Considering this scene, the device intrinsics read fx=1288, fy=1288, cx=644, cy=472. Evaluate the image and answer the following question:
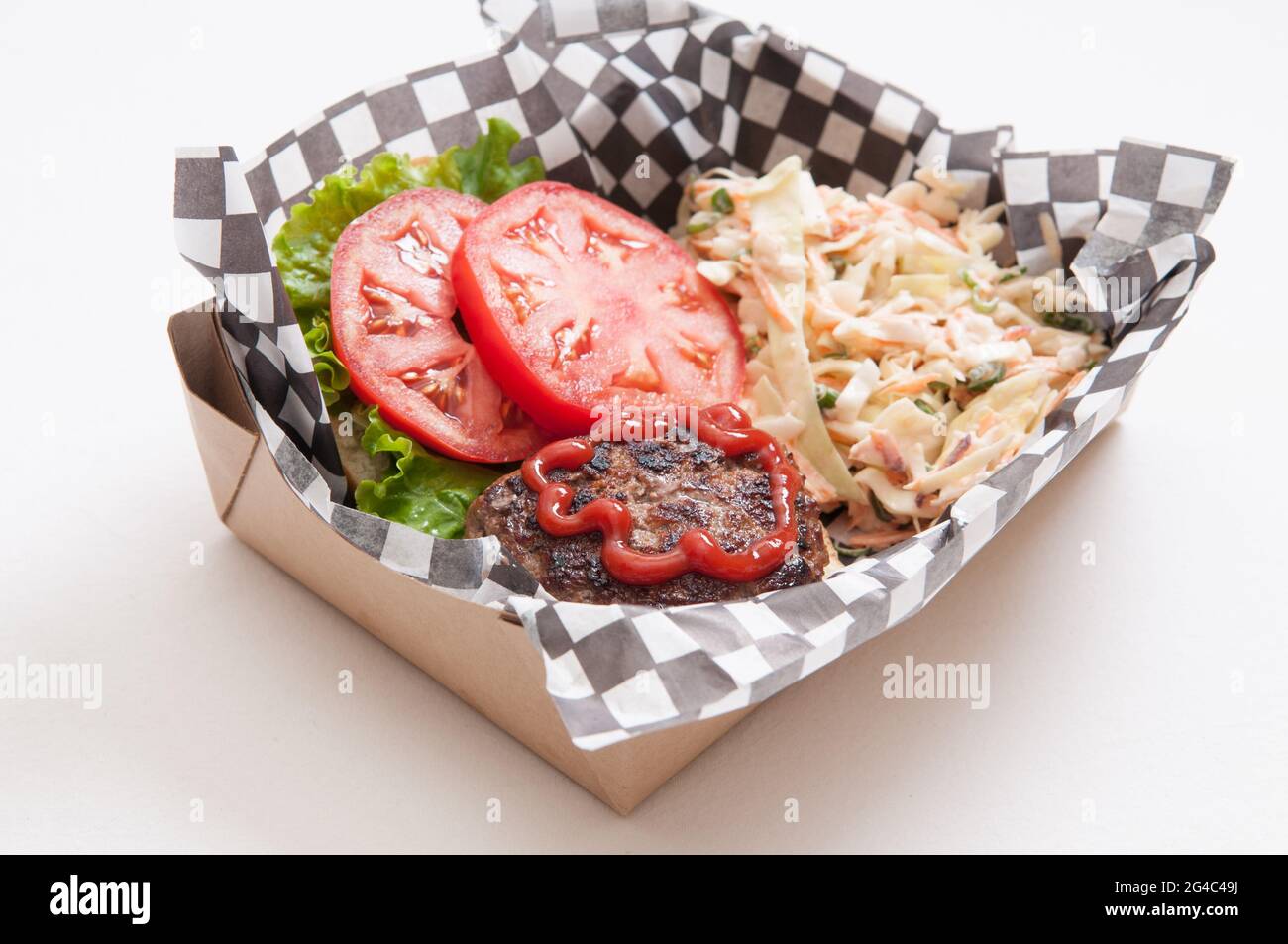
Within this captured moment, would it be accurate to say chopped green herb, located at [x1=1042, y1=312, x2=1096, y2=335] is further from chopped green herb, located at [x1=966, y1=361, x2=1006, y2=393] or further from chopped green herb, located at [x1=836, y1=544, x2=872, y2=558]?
chopped green herb, located at [x1=836, y1=544, x2=872, y2=558]

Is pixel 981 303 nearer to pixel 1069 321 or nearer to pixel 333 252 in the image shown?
pixel 1069 321

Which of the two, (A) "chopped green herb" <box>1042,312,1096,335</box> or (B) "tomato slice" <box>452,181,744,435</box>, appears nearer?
(B) "tomato slice" <box>452,181,744,435</box>

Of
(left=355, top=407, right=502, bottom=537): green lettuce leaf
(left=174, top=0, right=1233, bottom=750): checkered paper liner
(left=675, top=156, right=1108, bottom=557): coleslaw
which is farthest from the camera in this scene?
(left=675, top=156, right=1108, bottom=557): coleslaw

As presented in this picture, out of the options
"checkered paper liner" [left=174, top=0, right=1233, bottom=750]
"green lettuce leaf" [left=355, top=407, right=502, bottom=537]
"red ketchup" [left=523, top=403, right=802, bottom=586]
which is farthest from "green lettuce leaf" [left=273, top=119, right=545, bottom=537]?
"red ketchup" [left=523, top=403, right=802, bottom=586]

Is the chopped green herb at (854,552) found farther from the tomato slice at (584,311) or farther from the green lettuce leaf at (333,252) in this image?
the green lettuce leaf at (333,252)

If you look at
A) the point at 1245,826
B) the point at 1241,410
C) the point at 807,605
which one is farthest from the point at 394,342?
the point at 1241,410

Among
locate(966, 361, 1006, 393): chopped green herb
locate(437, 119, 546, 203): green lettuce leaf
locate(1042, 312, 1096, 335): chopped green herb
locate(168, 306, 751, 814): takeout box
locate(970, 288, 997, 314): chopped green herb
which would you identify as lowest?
locate(168, 306, 751, 814): takeout box

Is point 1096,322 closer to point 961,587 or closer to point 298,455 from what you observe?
point 961,587
